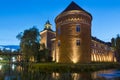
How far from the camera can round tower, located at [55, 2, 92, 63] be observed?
4131 centimetres

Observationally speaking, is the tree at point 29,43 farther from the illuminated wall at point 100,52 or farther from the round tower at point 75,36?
the illuminated wall at point 100,52

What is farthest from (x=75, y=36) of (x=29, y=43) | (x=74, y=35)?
(x=29, y=43)

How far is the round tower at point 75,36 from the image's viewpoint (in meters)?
41.3

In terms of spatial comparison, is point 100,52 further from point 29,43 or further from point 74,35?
point 29,43

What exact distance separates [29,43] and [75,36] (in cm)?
1014

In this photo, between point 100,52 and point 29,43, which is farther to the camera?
point 100,52

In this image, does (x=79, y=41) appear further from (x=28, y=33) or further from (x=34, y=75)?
(x=34, y=75)

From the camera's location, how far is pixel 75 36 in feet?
137

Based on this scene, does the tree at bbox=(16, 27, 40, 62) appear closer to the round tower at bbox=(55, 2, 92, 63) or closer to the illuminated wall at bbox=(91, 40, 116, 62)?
the round tower at bbox=(55, 2, 92, 63)

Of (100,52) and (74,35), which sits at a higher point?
(74,35)

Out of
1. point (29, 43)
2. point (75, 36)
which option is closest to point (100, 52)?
point (75, 36)

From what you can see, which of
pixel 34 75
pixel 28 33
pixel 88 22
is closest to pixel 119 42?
pixel 88 22

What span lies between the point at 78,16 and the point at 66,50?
763 cm

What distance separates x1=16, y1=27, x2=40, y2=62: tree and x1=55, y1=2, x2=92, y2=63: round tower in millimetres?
5935
